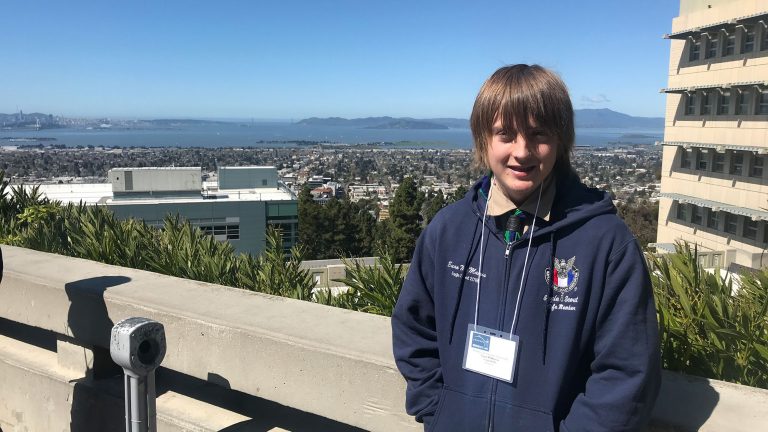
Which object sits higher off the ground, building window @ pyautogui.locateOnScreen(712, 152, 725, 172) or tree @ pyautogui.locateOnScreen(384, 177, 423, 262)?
building window @ pyautogui.locateOnScreen(712, 152, 725, 172)

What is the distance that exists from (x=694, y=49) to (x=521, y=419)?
120 ft

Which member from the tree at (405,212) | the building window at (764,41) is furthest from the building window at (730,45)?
the tree at (405,212)

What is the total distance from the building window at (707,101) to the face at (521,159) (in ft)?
114

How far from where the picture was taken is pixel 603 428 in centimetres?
160

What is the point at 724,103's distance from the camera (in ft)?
103

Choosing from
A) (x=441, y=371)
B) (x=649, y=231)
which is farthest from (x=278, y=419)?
(x=649, y=231)

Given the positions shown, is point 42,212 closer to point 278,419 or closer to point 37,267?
point 37,267

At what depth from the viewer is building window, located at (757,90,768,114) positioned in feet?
93.0

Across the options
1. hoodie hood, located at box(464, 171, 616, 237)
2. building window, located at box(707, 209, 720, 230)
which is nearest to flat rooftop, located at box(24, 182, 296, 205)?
building window, located at box(707, 209, 720, 230)

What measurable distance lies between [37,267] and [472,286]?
2.97 meters

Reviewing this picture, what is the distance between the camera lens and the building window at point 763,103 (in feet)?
93.0

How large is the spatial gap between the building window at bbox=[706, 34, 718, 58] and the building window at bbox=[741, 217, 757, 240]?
8.65 meters

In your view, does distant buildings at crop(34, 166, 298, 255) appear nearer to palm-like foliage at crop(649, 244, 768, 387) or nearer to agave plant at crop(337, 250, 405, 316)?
agave plant at crop(337, 250, 405, 316)

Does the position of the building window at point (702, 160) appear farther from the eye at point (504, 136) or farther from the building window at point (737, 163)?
the eye at point (504, 136)
